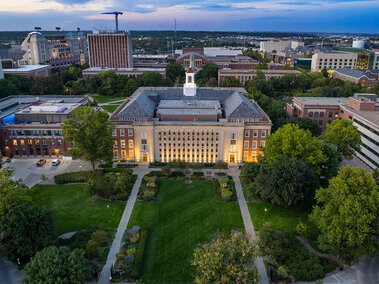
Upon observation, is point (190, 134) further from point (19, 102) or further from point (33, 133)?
point (19, 102)

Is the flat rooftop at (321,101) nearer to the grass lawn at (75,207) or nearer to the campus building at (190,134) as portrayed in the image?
the campus building at (190,134)

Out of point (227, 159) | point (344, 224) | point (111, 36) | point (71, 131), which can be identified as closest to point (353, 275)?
point (344, 224)

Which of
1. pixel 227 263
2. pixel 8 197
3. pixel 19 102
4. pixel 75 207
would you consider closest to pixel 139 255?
pixel 227 263

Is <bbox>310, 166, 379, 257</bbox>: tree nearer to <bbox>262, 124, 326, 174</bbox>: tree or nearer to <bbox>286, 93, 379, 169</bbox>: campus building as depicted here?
<bbox>262, 124, 326, 174</bbox>: tree

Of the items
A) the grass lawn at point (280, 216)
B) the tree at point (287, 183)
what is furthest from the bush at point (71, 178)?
the tree at point (287, 183)

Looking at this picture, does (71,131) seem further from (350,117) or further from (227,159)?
(350,117)
